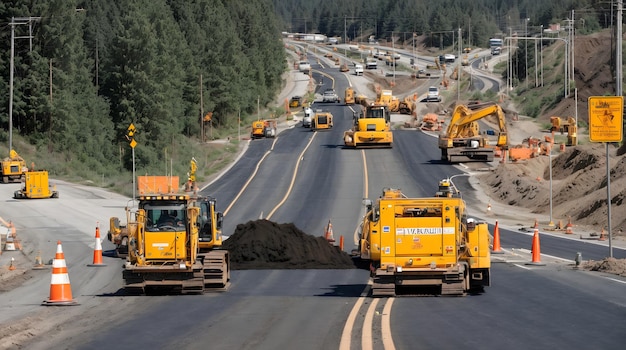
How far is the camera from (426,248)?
2422 centimetres

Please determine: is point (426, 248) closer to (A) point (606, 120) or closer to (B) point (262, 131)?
(A) point (606, 120)

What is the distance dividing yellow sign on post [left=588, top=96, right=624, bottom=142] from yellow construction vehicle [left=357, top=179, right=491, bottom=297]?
25.9ft

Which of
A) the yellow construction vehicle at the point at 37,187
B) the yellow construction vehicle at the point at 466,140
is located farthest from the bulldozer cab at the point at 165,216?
the yellow construction vehicle at the point at 466,140

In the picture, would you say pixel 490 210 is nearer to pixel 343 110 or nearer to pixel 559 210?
pixel 559 210

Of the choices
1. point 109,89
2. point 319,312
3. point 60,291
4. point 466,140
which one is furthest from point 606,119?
point 109,89

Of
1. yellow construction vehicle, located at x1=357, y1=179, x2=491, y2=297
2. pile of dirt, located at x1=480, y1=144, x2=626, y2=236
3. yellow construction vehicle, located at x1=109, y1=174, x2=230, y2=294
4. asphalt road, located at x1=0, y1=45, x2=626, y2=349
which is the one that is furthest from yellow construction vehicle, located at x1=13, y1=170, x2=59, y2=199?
yellow construction vehicle, located at x1=357, y1=179, x2=491, y2=297

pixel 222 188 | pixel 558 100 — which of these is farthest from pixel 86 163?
pixel 558 100

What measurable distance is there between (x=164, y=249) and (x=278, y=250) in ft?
26.5

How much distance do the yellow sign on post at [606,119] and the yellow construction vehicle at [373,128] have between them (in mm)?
48014

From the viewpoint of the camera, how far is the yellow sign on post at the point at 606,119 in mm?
30703

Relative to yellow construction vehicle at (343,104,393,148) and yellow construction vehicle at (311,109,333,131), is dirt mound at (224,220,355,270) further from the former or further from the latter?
yellow construction vehicle at (311,109,333,131)

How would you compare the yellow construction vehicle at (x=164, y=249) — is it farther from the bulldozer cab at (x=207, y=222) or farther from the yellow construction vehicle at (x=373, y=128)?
the yellow construction vehicle at (x=373, y=128)

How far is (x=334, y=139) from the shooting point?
89.5 meters

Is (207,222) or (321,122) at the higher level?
(321,122)
